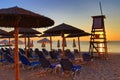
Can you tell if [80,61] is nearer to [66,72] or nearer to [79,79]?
[66,72]

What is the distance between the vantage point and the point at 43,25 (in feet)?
27.3

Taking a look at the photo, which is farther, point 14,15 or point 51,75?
point 51,75

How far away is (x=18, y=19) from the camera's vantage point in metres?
7.19

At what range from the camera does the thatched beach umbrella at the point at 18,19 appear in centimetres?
675

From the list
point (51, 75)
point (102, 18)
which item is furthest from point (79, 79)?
point (102, 18)

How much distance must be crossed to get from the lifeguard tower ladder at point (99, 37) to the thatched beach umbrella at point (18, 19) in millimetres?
11060

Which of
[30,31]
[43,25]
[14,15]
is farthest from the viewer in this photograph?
[30,31]

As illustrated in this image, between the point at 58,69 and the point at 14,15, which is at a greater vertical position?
the point at 14,15

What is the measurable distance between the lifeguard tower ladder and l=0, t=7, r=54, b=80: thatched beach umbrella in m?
11.1

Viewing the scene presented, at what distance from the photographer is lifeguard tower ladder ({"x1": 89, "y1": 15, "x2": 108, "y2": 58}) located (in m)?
19.0

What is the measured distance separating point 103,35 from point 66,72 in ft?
29.6

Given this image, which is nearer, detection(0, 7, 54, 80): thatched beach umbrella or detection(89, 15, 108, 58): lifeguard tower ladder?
detection(0, 7, 54, 80): thatched beach umbrella

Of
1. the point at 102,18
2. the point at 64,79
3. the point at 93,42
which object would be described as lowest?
the point at 64,79

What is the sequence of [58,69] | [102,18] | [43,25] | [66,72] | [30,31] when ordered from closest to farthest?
[43,25] → [66,72] → [58,69] → [30,31] → [102,18]
